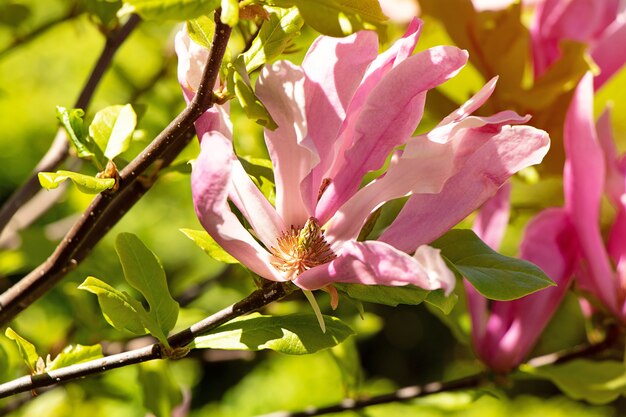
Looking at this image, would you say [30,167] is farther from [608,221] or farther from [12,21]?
[608,221]

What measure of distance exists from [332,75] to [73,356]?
0.25 meters

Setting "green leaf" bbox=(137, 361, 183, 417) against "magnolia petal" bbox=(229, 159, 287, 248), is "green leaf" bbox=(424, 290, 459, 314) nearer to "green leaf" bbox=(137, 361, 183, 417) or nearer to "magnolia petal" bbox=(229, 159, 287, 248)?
"magnolia petal" bbox=(229, 159, 287, 248)

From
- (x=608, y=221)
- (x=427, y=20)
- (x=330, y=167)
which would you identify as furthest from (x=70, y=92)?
(x=330, y=167)

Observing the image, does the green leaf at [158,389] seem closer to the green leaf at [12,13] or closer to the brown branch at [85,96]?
the brown branch at [85,96]

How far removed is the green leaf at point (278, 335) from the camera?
48cm

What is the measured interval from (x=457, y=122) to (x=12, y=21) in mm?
710

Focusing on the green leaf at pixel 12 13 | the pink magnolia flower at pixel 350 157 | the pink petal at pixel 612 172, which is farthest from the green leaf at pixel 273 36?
the green leaf at pixel 12 13

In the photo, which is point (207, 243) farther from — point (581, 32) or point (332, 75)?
point (581, 32)

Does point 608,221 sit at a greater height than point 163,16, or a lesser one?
lesser

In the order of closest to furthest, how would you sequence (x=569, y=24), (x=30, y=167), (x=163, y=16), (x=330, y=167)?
(x=163, y=16) → (x=330, y=167) → (x=569, y=24) → (x=30, y=167)

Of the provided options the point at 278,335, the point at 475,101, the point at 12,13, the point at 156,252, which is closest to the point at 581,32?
the point at 475,101

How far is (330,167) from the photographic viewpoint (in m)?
0.49

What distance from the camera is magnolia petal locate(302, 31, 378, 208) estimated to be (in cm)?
46

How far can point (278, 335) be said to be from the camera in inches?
19.2
